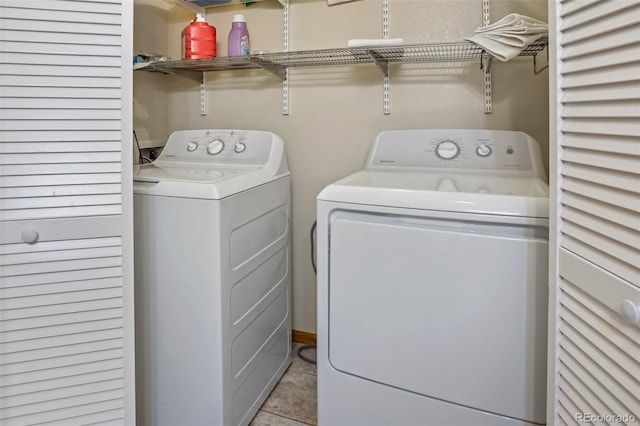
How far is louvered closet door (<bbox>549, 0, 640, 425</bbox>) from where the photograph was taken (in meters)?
0.76

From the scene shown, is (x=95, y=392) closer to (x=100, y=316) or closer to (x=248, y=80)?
(x=100, y=316)

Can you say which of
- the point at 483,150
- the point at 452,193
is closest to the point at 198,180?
the point at 452,193

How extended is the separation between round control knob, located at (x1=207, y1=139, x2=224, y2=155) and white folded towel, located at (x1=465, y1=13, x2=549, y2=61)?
1176 mm

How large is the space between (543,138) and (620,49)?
1.08m

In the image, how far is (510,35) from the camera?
141 cm

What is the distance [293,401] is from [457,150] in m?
1.32

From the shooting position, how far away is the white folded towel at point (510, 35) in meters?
1.40

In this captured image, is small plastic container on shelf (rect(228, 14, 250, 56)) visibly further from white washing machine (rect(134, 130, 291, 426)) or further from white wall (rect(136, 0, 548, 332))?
white washing machine (rect(134, 130, 291, 426))

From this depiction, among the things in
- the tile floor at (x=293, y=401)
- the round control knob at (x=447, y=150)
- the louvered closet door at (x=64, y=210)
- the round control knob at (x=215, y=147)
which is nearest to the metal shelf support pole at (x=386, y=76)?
the round control knob at (x=447, y=150)

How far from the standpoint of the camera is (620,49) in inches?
30.6

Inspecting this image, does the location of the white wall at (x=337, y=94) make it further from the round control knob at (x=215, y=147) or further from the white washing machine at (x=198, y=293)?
the white washing machine at (x=198, y=293)

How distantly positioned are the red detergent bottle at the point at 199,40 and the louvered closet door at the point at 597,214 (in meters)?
1.60

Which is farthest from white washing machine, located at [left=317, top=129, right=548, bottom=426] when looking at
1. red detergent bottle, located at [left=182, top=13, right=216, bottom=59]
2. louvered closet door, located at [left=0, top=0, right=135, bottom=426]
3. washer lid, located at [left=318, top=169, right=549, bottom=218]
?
red detergent bottle, located at [left=182, top=13, right=216, bottom=59]

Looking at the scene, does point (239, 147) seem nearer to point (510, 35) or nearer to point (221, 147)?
point (221, 147)
